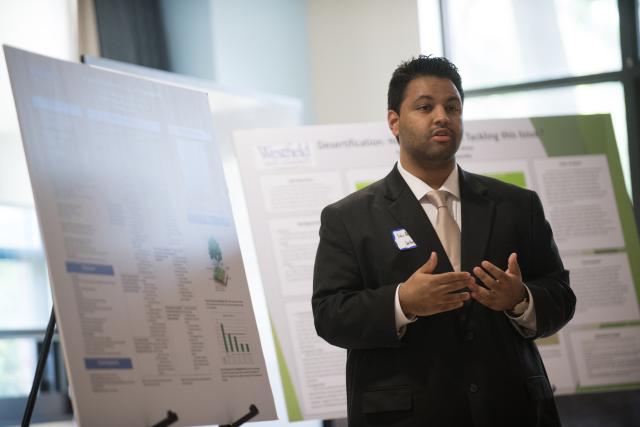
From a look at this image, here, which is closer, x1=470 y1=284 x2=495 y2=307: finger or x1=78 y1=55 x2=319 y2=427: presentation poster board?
x1=470 y1=284 x2=495 y2=307: finger

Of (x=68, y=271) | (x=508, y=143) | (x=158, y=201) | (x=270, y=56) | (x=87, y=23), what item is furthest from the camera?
(x=270, y=56)

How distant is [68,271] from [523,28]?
4086mm

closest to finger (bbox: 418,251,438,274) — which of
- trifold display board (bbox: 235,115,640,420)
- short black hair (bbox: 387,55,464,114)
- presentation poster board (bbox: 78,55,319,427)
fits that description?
short black hair (bbox: 387,55,464,114)

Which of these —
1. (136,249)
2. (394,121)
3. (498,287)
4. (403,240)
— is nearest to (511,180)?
(394,121)

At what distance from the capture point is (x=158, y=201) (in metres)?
2.22

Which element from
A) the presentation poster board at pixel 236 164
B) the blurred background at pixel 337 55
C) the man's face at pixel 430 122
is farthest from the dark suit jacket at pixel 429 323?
the blurred background at pixel 337 55

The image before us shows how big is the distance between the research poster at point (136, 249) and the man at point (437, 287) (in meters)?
0.32

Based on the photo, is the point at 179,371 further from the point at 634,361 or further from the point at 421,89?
the point at 634,361

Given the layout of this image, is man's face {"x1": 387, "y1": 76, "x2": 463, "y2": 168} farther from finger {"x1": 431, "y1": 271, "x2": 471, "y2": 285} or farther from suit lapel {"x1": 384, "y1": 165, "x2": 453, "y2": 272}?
finger {"x1": 431, "y1": 271, "x2": 471, "y2": 285}

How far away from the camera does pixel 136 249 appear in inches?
83.0

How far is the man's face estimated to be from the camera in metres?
2.22

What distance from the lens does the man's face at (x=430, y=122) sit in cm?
222

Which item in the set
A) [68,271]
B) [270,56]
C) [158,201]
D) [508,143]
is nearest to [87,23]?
[270,56]

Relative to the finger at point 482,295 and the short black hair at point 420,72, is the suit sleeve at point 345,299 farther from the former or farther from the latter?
the short black hair at point 420,72
